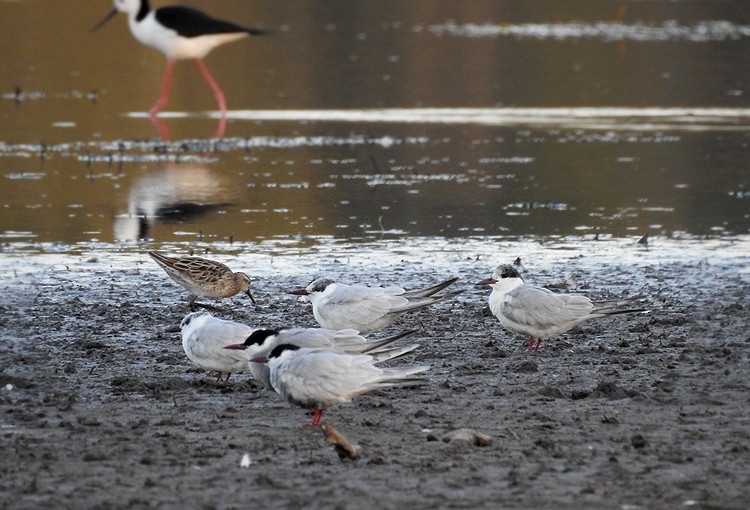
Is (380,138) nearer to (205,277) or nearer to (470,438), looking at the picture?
(205,277)

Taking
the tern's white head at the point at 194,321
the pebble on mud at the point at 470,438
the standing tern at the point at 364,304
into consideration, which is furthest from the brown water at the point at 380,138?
the pebble on mud at the point at 470,438

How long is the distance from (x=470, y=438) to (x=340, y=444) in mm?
637

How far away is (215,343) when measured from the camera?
23.0 feet

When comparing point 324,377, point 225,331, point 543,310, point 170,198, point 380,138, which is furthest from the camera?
point 380,138

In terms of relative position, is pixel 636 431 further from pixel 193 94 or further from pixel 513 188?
pixel 193 94

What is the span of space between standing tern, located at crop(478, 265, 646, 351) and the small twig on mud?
2.42 metres

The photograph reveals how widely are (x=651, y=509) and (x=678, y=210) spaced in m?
8.04

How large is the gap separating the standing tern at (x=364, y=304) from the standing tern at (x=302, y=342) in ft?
2.90

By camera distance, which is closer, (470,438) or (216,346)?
(470,438)

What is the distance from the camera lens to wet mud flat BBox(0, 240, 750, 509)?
5211 mm

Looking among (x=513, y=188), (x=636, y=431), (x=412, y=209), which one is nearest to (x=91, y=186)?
(x=412, y=209)

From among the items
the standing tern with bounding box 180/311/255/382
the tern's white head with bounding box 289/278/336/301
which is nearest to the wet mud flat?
the standing tern with bounding box 180/311/255/382

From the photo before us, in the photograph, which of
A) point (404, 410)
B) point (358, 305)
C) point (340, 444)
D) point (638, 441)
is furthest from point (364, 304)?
point (638, 441)

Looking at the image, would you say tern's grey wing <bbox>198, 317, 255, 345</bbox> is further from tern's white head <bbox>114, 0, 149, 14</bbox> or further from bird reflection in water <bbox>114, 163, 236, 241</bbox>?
tern's white head <bbox>114, 0, 149, 14</bbox>
